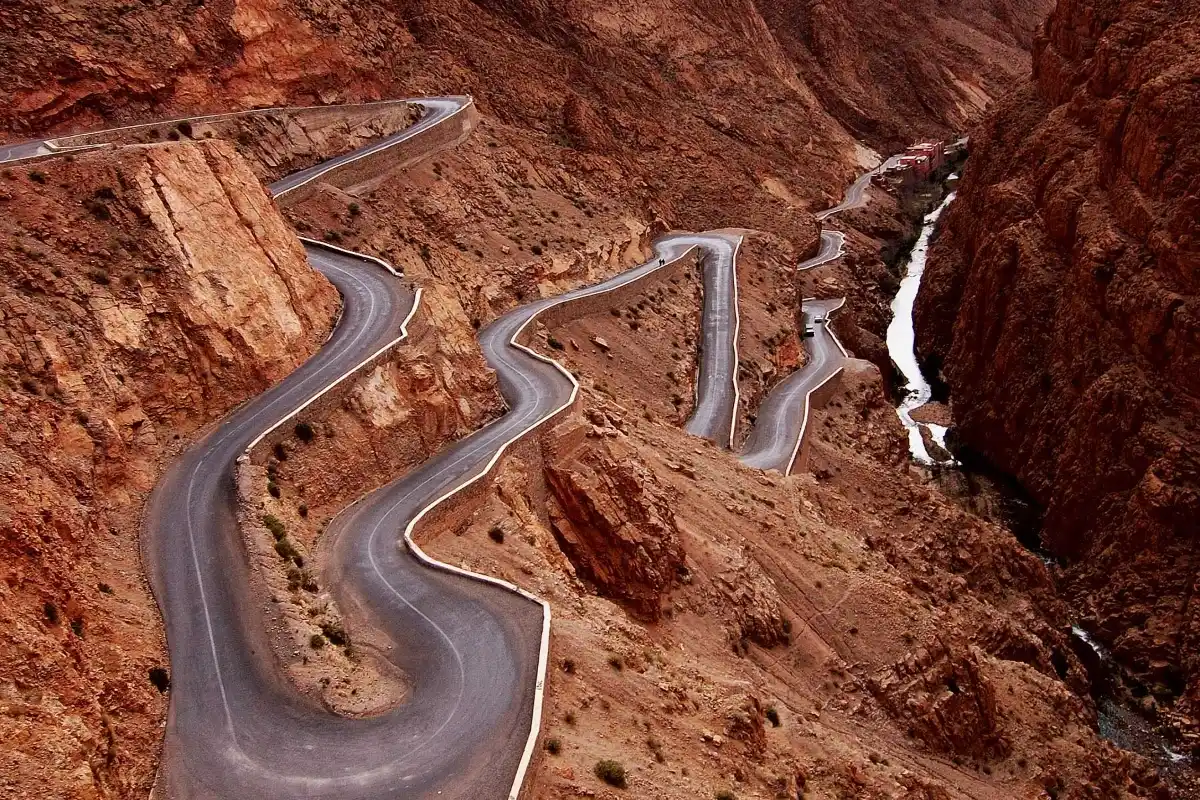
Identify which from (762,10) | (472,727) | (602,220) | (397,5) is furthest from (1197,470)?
(762,10)

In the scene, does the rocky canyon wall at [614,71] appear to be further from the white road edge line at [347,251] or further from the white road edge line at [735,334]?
the white road edge line at [347,251]

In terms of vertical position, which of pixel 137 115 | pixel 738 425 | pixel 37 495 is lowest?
pixel 738 425

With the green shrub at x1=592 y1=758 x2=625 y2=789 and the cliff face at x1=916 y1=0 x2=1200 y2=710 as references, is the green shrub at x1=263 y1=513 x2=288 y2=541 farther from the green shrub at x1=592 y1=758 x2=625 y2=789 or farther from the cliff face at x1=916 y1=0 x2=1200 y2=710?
the cliff face at x1=916 y1=0 x2=1200 y2=710

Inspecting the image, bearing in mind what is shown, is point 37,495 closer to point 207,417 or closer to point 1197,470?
point 207,417

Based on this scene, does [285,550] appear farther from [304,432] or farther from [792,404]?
[792,404]

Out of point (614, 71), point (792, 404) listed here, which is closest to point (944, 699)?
point (792, 404)

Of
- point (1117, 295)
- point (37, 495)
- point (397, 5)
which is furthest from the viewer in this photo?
point (397, 5)

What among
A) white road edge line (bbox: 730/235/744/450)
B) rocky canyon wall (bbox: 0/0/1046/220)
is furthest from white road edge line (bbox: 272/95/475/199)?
white road edge line (bbox: 730/235/744/450)
